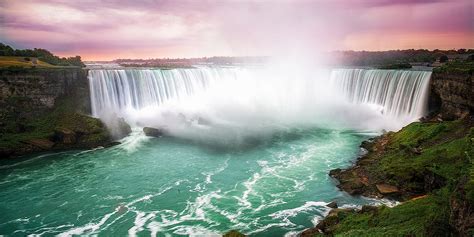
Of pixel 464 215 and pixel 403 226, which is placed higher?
pixel 464 215

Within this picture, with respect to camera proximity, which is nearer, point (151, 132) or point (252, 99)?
point (151, 132)

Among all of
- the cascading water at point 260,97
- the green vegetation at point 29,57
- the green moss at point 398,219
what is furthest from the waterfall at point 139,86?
the green moss at point 398,219

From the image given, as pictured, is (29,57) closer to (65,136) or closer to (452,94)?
Result: (65,136)

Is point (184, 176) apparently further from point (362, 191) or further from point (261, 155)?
point (362, 191)

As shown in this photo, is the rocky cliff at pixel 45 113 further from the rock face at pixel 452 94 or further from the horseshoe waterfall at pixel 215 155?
the rock face at pixel 452 94

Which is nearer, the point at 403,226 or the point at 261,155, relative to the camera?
the point at 403,226

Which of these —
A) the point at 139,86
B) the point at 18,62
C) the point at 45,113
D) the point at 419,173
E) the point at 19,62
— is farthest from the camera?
the point at 139,86

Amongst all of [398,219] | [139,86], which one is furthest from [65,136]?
[398,219]

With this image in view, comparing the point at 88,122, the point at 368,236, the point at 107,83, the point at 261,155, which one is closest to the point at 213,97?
the point at 107,83
